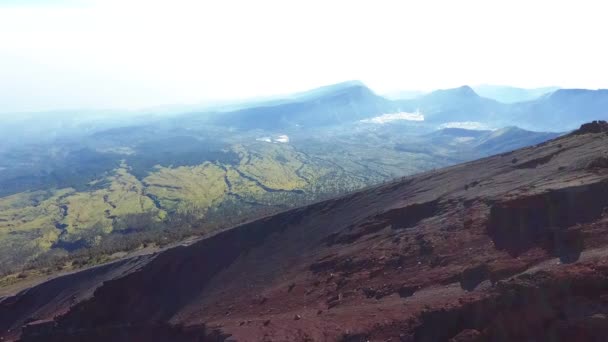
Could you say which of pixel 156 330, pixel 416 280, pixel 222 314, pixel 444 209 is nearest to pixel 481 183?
pixel 444 209

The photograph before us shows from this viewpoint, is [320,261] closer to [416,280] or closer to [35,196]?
[416,280]

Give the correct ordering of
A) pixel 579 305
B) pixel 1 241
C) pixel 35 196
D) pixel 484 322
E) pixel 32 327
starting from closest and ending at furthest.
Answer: pixel 579 305 → pixel 484 322 → pixel 32 327 → pixel 1 241 → pixel 35 196

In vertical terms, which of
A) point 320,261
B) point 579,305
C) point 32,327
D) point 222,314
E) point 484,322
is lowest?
point 32,327

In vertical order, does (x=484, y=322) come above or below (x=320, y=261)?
above

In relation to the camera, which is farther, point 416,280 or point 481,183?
point 481,183

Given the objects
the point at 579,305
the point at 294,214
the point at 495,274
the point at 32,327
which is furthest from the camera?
the point at 294,214

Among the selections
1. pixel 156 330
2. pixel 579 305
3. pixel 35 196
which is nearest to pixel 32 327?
pixel 156 330
